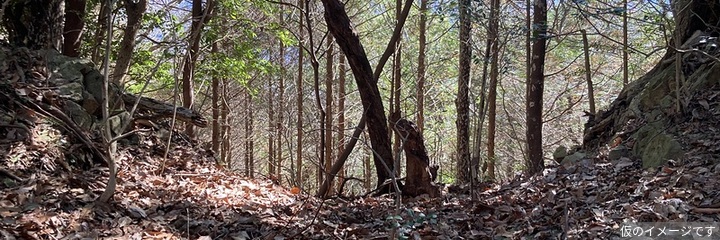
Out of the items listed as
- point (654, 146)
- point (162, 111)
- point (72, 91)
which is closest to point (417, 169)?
point (654, 146)

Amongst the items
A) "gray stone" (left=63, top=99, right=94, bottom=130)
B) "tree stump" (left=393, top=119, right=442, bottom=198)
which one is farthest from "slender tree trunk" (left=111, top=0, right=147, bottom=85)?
"tree stump" (left=393, top=119, right=442, bottom=198)

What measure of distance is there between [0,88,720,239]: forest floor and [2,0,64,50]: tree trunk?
158 centimetres

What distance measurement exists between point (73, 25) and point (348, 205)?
5.70m

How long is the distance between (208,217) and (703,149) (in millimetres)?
4227

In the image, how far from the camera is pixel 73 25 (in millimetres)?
7707

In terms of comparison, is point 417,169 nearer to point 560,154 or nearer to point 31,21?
point 560,154

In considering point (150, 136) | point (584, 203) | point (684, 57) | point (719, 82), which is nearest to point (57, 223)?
point (150, 136)

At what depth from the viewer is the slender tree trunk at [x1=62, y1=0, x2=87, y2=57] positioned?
757cm

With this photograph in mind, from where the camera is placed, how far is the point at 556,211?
Result: 3.57m

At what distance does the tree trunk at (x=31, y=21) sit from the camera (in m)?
5.39

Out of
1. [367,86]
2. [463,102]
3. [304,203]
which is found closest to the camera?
[304,203]

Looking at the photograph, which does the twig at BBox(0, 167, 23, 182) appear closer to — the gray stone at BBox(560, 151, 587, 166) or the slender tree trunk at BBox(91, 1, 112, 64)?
the slender tree trunk at BBox(91, 1, 112, 64)

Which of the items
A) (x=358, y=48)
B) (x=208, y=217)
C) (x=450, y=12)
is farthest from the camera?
(x=450, y=12)

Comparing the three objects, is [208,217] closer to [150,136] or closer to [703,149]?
[150,136]
